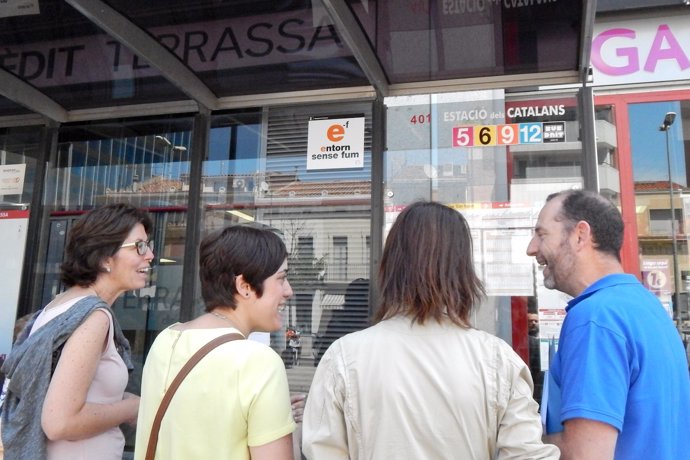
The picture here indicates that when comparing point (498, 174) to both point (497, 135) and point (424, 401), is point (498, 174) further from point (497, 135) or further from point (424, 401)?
point (424, 401)

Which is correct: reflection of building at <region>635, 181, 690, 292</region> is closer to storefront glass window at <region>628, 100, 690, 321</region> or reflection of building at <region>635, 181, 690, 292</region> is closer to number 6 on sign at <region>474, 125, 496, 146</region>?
storefront glass window at <region>628, 100, 690, 321</region>

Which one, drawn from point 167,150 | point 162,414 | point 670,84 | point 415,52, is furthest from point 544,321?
point 167,150

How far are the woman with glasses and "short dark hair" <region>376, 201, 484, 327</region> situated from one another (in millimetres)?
959

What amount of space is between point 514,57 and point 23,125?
3.69m

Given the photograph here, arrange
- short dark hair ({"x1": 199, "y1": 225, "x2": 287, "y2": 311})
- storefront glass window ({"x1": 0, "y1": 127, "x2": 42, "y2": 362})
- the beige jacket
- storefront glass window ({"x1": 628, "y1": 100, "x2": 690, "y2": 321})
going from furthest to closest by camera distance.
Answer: storefront glass window ({"x1": 0, "y1": 127, "x2": 42, "y2": 362})
storefront glass window ({"x1": 628, "y1": 100, "x2": 690, "y2": 321})
short dark hair ({"x1": 199, "y1": 225, "x2": 287, "y2": 311})
the beige jacket

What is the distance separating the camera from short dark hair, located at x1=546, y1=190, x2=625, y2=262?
1.69m

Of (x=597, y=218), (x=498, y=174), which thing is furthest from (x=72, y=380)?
(x=498, y=174)

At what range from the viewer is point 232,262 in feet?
5.29

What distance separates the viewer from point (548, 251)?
176cm

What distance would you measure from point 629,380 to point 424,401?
1.83 ft

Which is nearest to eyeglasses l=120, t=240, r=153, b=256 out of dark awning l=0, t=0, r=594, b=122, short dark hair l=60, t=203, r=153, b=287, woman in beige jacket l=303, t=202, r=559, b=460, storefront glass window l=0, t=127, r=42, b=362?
short dark hair l=60, t=203, r=153, b=287

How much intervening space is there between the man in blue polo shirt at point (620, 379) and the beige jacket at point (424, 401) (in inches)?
5.8

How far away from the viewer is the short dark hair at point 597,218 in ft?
5.55

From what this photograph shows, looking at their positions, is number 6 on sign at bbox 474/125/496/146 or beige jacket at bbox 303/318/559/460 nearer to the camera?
beige jacket at bbox 303/318/559/460
